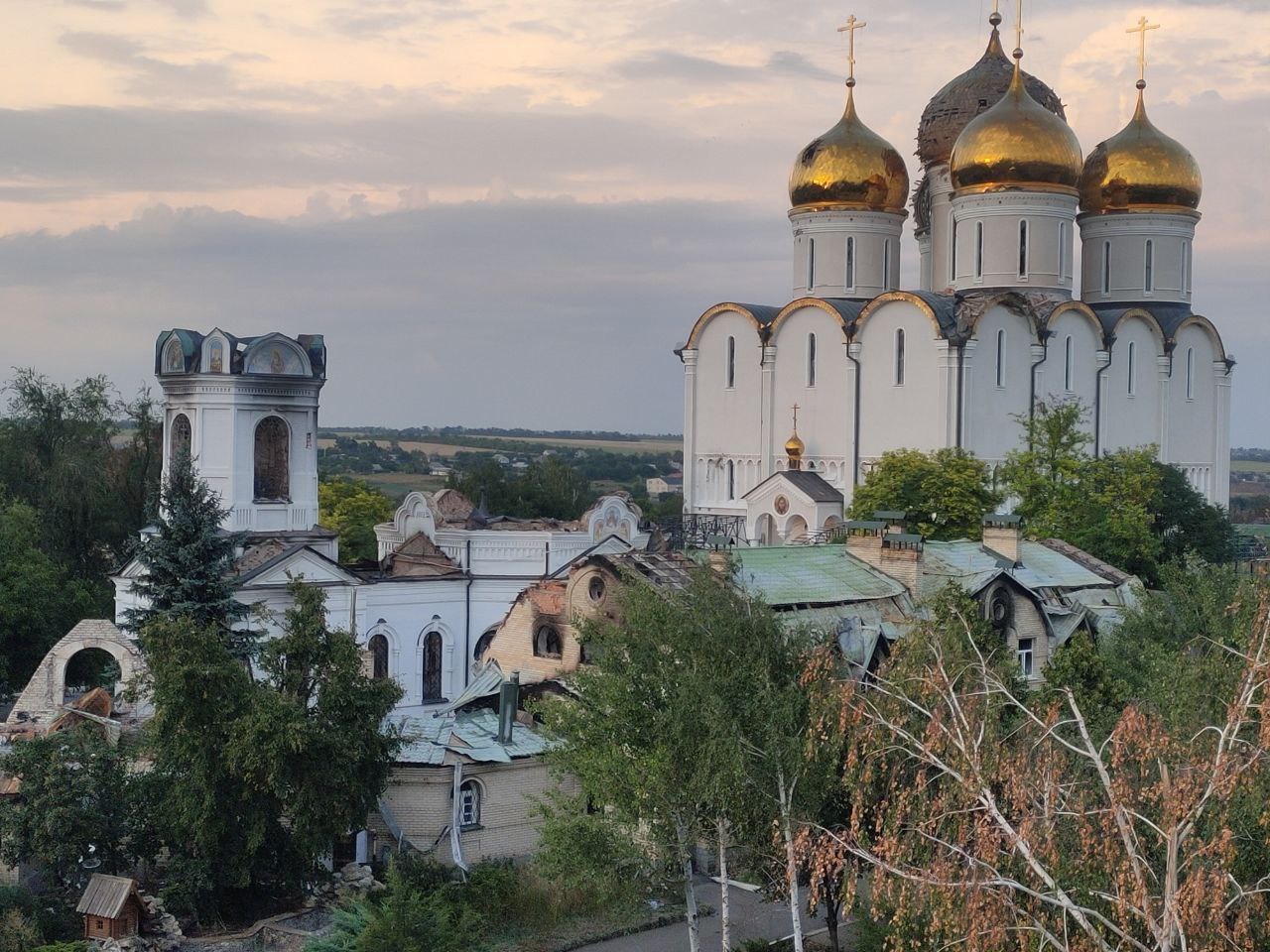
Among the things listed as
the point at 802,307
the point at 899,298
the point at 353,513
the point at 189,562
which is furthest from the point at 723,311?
the point at 189,562

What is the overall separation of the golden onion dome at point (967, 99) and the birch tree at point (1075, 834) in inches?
1373

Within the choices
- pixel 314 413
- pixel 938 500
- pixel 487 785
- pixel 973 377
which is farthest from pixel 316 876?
pixel 973 377

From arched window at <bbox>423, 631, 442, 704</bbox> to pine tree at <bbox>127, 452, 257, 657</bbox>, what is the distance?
488 centimetres

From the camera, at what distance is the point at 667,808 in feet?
48.8

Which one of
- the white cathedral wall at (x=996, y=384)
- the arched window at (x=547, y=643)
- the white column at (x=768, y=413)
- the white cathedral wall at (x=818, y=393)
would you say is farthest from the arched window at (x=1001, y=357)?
the arched window at (x=547, y=643)

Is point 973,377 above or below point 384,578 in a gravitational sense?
above

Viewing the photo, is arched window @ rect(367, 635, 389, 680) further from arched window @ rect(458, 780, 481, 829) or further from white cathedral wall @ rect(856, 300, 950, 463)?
white cathedral wall @ rect(856, 300, 950, 463)

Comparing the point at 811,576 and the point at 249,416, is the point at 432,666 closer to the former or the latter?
the point at 249,416

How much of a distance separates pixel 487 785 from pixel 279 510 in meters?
9.24

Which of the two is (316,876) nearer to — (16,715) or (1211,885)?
(16,715)

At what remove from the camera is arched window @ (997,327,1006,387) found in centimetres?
3850

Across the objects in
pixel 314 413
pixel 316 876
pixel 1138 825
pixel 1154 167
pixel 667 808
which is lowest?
pixel 316 876

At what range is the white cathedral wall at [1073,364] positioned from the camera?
130 ft

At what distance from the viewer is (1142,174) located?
1687 inches
